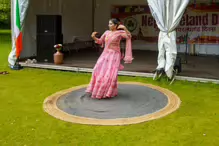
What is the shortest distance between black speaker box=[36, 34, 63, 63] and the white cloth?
3457 millimetres

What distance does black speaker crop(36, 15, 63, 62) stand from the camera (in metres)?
9.28

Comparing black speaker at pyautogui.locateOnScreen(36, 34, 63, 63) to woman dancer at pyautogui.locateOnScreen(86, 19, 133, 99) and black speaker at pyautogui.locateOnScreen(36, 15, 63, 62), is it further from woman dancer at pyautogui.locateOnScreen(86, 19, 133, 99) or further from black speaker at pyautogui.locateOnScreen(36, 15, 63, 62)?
woman dancer at pyautogui.locateOnScreen(86, 19, 133, 99)

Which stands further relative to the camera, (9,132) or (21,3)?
(21,3)

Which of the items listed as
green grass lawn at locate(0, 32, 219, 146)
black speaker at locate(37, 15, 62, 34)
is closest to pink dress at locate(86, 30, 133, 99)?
green grass lawn at locate(0, 32, 219, 146)

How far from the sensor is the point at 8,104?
5258 millimetres

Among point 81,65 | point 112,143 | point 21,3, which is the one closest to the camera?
point 112,143

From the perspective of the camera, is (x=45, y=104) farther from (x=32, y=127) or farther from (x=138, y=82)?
(x=138, y=82)

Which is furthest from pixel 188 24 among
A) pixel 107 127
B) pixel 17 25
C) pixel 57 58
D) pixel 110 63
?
pixel 107 127

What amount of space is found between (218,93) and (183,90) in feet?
2.05

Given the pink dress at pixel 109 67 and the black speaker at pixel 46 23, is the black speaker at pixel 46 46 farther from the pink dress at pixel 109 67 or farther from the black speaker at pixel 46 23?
the pink dress at pixel 109 67

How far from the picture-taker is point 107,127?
4172mm

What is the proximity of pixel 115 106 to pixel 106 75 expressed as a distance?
1.78 feet

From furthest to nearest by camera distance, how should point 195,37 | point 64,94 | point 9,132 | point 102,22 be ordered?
point 102,22 → point 195,37 → point 64,94 → point 9,132

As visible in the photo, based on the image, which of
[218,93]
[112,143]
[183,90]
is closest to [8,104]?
[112,143]
